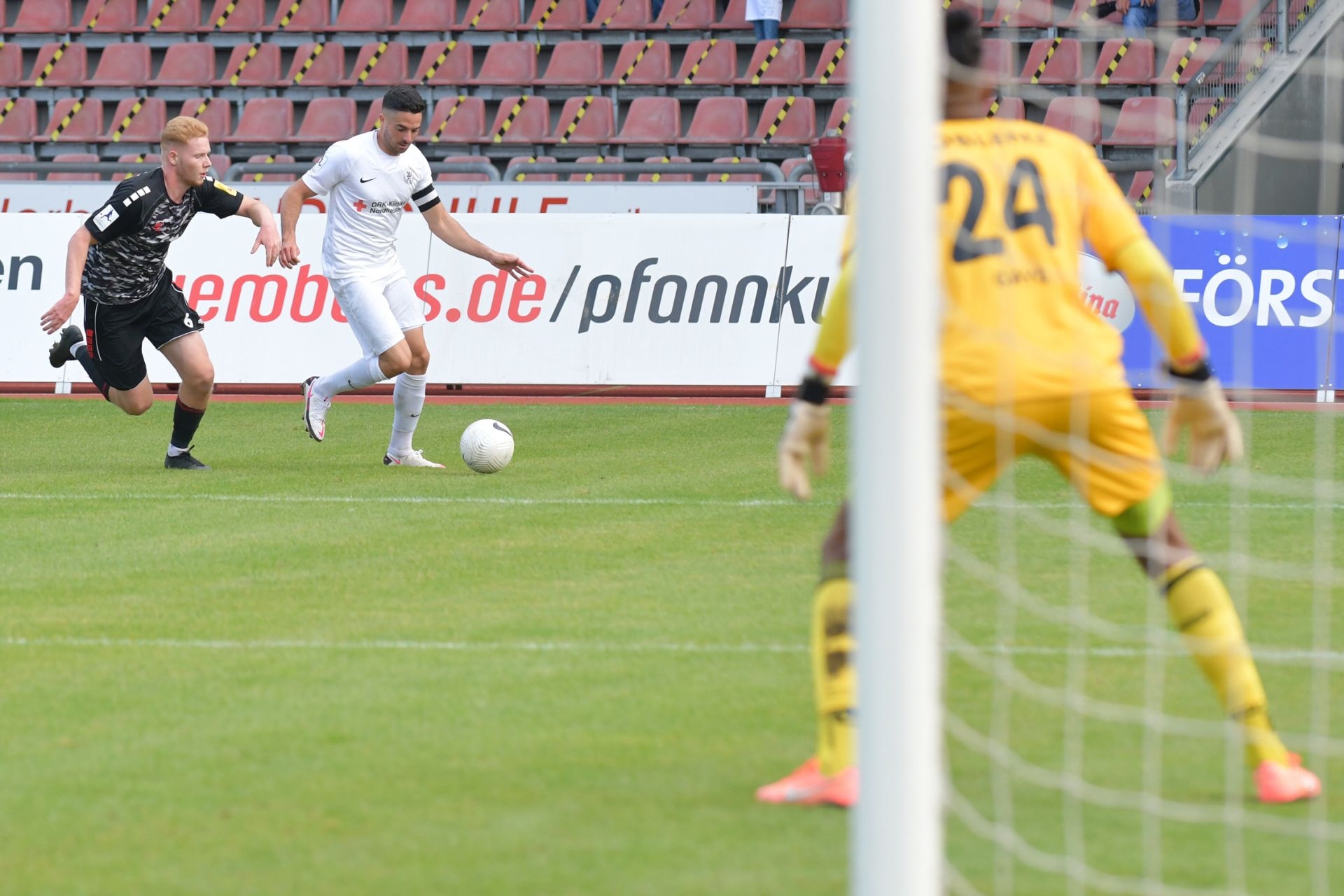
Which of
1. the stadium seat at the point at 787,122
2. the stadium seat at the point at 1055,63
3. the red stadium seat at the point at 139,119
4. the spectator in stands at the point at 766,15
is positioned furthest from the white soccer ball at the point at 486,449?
the red stadium seat at the point at 139,119

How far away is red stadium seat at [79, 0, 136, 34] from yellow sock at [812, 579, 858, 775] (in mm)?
21650

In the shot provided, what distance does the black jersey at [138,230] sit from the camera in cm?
1016

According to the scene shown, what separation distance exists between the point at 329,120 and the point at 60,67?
13.2 feet

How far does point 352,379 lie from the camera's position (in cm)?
1101

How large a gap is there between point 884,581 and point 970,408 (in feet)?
3.85

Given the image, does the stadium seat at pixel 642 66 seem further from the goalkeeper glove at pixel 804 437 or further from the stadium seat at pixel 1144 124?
the goalkeeper glove at pixel 804 437

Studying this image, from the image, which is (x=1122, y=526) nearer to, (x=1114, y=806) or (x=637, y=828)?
(x=1114, y=806)

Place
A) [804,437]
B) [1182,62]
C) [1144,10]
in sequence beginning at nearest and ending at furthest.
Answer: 1. [804,437]
2. [1144,10]
3. [1182,62]

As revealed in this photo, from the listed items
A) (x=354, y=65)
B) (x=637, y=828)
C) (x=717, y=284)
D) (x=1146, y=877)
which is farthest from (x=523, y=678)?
(x=354, y=65)

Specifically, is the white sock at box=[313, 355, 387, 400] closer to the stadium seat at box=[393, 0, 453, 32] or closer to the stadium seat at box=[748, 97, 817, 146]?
Answer: the stadium seat at box=[748, 97, 817, 146]

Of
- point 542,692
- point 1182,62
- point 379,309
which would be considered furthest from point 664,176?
point 542,692

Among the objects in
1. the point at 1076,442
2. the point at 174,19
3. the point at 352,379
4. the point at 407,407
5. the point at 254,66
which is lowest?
the point at 407,407

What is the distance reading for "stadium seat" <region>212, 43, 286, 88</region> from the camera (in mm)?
22938

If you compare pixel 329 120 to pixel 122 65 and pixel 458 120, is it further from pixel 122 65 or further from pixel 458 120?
pixel 122 65
